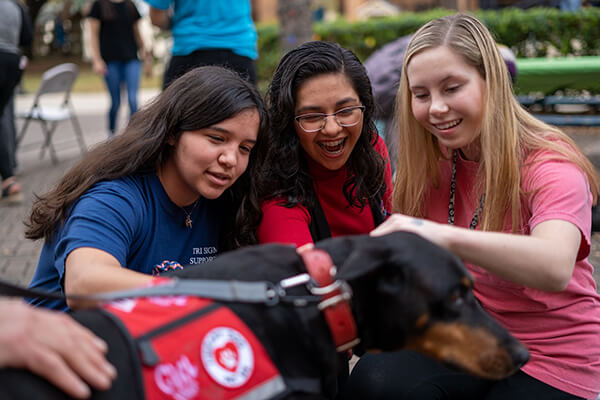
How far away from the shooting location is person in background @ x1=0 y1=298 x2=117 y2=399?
1.33 metres

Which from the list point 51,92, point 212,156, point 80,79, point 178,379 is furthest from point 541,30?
point 80,79

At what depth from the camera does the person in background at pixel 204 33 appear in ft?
14.9

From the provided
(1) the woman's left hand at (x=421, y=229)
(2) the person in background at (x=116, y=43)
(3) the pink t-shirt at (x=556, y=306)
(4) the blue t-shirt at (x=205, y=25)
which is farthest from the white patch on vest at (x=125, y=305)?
(2) the person in background at (x=116, y=43)

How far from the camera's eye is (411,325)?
5.64 feet

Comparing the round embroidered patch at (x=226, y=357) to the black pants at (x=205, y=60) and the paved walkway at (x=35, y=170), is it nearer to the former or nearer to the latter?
the paved walkway at (x=35, y=170)

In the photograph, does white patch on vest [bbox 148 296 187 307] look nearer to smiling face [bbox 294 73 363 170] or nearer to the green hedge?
smiling face [bbox 294 73 363 170]

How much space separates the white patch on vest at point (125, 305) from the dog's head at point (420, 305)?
21.6 inches

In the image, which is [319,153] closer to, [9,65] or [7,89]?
[9,65]

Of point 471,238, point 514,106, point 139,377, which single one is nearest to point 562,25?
point 514,106

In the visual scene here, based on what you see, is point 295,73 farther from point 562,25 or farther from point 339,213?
point 562,25

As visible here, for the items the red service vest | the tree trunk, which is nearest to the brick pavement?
the red service vest

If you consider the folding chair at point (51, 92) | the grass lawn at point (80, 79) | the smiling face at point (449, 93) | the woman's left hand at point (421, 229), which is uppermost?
the smiling face at point (449, 93)

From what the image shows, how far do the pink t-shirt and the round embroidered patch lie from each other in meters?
1.08

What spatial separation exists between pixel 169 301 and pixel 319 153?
3.97 ft
